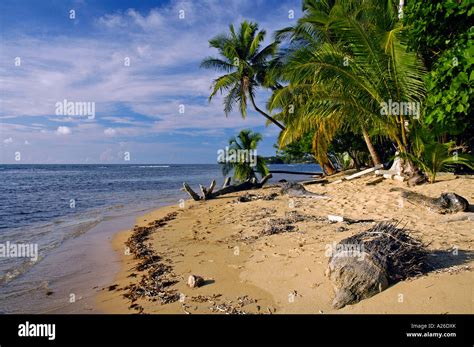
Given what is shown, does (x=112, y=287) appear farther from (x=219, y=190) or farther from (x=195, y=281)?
(x=219, y=190)

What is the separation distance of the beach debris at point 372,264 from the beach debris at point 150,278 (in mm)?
2391

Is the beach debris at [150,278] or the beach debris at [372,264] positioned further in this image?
the beach debris at [150,278]

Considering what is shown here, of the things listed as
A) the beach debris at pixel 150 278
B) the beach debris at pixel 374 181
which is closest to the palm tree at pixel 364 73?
the beach debris at pixel 374 181

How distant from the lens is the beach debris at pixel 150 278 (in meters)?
4.86

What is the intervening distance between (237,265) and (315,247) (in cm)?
156

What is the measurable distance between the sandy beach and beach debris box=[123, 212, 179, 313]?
9 cm

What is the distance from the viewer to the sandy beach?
394 cm

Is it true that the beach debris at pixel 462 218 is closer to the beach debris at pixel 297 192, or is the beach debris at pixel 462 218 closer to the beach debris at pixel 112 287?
the beach debris at pixel 297 192

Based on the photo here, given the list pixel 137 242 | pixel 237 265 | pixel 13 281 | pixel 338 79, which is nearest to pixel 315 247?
pixel 237 265

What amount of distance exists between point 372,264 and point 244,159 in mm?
15330

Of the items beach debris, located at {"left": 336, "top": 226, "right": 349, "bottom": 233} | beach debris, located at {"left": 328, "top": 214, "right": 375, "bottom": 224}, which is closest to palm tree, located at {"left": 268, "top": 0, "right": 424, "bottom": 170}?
beach debris, located at {"left": 328, "top": 214, "right": 375, "bottom": 224}

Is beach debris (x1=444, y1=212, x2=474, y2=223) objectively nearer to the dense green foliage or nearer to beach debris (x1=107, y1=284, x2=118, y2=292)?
the dense green foliage
